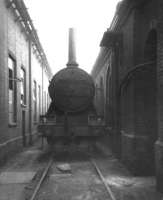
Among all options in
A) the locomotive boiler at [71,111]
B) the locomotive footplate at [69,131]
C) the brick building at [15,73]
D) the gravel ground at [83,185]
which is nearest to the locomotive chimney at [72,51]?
the locomotive boiler at [71,111]

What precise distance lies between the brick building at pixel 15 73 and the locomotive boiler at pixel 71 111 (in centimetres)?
152

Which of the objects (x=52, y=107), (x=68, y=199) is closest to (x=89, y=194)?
(x=68, y=199)

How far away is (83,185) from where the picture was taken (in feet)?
22.5

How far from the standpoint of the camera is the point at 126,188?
6535 millimetres

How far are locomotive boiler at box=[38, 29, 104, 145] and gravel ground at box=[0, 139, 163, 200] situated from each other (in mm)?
1651

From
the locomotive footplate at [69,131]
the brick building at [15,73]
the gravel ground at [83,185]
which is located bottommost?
the gravel ground at [83,185]

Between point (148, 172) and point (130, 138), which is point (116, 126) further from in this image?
point (148, 172)

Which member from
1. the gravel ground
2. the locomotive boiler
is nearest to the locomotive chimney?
the locomotive boiler

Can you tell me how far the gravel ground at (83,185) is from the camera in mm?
5965

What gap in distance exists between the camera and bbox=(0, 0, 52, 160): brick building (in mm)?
10172

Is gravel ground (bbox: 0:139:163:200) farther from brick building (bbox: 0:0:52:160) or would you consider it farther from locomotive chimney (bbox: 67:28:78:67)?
locomotive chimney (bbox: 67:28:78:67)

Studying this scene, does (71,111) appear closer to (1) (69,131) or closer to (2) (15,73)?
(1) (69,131)

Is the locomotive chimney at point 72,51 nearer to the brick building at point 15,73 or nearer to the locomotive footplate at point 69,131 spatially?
the brick building at point 15,73

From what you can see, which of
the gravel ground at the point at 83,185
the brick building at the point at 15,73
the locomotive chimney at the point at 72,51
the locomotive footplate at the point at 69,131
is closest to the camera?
the gravel ground at the point at 83,185
